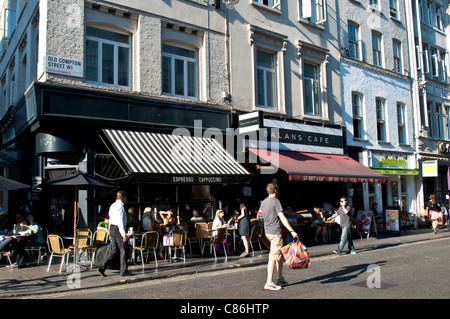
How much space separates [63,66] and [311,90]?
10510mm

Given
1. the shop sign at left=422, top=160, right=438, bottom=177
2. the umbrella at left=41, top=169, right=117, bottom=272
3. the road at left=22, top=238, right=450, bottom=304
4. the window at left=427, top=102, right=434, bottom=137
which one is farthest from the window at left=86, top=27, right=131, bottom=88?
the window at left=427, top=102, right=434, bottom=137

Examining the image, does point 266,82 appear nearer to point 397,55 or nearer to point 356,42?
point 356,42

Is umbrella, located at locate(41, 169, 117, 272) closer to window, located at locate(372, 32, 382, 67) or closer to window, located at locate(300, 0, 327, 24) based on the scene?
window, located at locate(300, 0, 327, 24)

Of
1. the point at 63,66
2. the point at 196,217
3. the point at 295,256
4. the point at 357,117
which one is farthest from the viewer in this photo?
the point at 357,117

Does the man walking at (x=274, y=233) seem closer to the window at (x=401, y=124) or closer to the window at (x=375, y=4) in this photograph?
the window at (x=401, y=124)

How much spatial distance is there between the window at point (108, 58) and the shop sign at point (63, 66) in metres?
0.52

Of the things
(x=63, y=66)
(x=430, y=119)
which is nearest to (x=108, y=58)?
(x=63, y=66)

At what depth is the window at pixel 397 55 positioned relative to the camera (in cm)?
2225

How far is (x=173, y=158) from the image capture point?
11.8 metres

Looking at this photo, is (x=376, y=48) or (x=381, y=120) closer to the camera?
(x=381, y=120)

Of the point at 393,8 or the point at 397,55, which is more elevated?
the point at 393,8

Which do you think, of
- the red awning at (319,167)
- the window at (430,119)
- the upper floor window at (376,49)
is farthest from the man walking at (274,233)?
the window at (430,119)

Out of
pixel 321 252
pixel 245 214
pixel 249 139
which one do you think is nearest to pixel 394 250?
pixel 321 252

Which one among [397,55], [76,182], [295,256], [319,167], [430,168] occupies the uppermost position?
[397,55]
